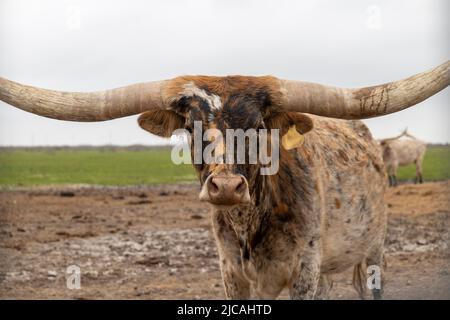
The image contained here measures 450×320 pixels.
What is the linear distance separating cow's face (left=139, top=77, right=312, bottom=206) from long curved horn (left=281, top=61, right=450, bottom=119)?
0.15 metres

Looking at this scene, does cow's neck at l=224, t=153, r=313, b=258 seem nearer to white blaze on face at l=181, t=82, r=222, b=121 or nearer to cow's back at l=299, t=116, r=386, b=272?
cow's back at l=299, t=116, r=386, b=272

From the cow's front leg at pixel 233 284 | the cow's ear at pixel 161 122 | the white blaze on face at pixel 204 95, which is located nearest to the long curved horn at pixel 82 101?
the cow's ear at pixel 161 122

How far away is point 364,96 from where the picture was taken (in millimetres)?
4660

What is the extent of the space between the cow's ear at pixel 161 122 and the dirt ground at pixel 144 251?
4.21m

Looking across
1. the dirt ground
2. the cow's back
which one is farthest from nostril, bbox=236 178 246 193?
the dirt ground

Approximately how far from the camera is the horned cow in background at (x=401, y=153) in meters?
24.9

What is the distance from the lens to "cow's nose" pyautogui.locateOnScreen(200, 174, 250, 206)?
3.96 m

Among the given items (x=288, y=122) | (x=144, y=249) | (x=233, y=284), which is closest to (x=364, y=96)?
(x=288, y=122)

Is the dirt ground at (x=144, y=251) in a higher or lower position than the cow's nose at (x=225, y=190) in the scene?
lower

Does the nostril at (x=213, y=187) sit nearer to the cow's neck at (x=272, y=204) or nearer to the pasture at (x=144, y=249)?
the cow's neck at (x=272, y=204)

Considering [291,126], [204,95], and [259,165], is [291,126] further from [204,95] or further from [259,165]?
[204,95]

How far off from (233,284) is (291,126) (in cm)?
→ 139

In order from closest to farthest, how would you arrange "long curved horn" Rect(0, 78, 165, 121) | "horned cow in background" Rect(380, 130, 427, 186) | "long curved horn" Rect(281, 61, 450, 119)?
"long curved horn" Rect(281, 61, 450, 119)
"long curved horn" Rect(0, 78, 165, 121)
"horned cow in background" Rect(380, 130, 427, 186)

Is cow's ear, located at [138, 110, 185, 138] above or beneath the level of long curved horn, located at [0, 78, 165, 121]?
beneath
